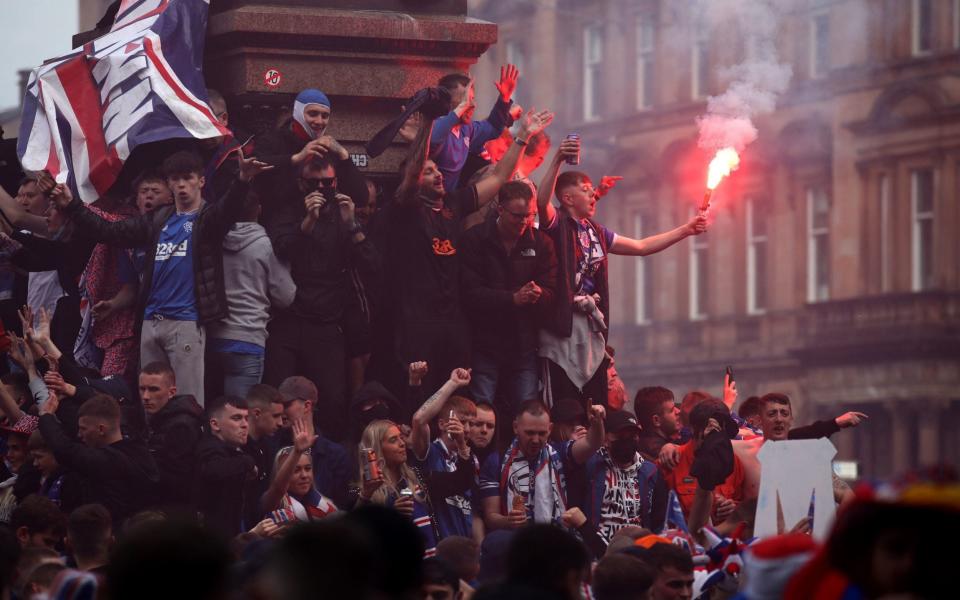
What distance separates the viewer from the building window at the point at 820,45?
4831cm

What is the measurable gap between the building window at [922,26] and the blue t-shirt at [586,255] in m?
34.7

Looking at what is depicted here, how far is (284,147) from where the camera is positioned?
1443 cm

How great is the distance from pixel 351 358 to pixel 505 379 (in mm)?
867

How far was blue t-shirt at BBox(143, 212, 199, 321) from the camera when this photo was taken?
1378cm

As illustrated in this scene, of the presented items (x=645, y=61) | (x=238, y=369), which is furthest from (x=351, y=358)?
(x=645, y=61)

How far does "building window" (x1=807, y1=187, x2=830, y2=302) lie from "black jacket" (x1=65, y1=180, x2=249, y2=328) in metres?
38.5

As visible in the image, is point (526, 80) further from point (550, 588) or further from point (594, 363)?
point (550, 588)

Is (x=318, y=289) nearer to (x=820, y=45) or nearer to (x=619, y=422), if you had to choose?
(x=619, y=422)

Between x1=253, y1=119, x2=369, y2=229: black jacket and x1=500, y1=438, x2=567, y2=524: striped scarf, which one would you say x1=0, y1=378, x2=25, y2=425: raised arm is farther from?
x1=500, y1=438, x2=567, y2=524: striped scarf

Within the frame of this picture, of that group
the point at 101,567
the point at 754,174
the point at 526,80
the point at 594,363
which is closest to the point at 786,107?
the point at 754,174

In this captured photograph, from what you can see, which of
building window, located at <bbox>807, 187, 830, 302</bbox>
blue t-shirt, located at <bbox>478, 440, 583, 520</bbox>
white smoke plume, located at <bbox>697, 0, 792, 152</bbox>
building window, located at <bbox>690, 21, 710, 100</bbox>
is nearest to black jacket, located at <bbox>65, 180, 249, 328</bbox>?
blue t-shirt, located at <bbox>478, 440, 583, 520</bbox>

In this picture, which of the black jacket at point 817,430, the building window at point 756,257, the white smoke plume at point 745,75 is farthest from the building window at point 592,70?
the black jacket at point 817,430

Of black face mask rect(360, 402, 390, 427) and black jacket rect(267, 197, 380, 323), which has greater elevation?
black jacket rect(267, 197, 380, 323)

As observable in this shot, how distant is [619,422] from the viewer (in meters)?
13.5
